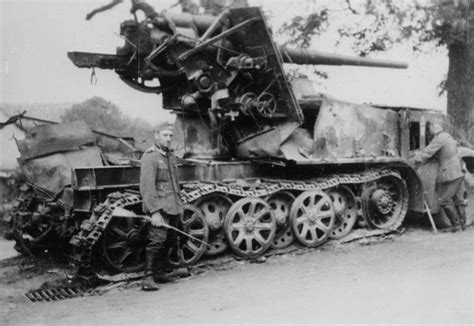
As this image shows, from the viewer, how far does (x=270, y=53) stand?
29.8 ft

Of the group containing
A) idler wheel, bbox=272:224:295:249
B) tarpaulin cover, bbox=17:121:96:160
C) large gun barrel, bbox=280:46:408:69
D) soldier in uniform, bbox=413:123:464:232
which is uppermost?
large gun barrel, bbox=280:46:408:69

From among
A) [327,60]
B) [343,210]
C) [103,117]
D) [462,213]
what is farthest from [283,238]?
[103,117]

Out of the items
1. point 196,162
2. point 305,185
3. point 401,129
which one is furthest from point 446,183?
point 196,162

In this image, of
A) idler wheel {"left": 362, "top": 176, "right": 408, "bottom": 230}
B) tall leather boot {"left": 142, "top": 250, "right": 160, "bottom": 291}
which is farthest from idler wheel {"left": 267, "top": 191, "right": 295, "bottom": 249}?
tall leather boot {"left": 142, "top": 250, "right": 160, "bottom": 291}

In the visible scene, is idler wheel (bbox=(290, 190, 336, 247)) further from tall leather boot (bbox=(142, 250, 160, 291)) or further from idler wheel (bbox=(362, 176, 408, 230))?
tall leather boot (bbox=(142, 250, 160, 291))

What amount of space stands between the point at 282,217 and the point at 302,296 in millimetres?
2882

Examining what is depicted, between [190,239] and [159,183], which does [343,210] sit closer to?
[190,239]

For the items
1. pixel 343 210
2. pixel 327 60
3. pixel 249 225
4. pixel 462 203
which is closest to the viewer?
pixel 249 225

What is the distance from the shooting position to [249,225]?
8.87m

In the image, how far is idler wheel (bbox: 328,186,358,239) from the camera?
10.1m

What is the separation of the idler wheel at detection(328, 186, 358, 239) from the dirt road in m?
1.22

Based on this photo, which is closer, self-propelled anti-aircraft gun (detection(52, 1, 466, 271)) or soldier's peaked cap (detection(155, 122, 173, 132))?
soldier's peaked cap (detection(155, 122, 173, 132))

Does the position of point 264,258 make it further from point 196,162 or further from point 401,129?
point 401,129

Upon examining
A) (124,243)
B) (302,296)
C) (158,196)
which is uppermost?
(158,196)
